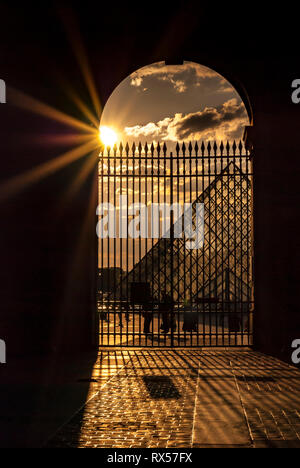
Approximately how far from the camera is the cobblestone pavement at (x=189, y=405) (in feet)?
14.4

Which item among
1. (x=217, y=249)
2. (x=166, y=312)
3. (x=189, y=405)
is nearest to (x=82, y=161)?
(x=166, y=312)

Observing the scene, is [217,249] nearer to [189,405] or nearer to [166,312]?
[166,312]

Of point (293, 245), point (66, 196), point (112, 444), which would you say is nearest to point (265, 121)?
point (293, 245)

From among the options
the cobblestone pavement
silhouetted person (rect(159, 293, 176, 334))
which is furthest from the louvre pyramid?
the cobblestone pavement

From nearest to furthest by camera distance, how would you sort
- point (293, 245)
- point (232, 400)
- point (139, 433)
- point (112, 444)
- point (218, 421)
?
point (112, 444), point (139, 433), point (218, 421), point (232, 400), point (293, 245)

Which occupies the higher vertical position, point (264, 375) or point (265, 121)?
point (265, 121)

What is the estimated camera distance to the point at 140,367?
8117mm

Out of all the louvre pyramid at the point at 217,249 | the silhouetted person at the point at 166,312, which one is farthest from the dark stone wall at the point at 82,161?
the silhouetted person at the point at 166,312

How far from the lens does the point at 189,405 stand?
221 inches

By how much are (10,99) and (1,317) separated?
3232 millimetres

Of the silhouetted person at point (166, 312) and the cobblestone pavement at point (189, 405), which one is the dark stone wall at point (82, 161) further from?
the silhouetted person at point (166, 312)

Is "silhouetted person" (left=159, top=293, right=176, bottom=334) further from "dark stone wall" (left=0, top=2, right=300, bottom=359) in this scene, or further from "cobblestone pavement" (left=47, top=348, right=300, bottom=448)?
"dark stone wall" (left=0, top=2, right=300, bottom=359)

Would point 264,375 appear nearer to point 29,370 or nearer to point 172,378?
point 172,378

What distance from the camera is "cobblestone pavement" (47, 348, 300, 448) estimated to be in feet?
14.4
